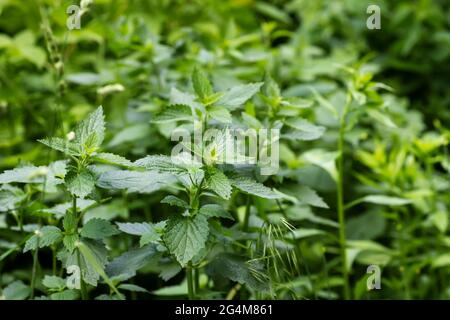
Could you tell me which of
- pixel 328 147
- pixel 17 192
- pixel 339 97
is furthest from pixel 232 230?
pixel 328 147

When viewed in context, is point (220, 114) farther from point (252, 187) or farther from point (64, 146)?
point (64, 146)

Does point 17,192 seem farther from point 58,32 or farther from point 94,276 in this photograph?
point 58,32

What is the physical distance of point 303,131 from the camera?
1.49m

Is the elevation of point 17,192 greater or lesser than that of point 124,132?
lesser

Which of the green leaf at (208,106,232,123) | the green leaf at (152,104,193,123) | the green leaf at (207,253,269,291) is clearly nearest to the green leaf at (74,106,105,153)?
the green leaf at (152,104,193,123)

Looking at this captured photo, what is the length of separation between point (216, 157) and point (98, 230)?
27 cm

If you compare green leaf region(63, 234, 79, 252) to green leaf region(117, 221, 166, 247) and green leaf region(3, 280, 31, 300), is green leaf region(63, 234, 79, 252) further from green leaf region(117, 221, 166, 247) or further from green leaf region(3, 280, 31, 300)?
green leaf region(3, 280, 31, 300)

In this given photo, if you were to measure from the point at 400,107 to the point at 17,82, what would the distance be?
4.71ft

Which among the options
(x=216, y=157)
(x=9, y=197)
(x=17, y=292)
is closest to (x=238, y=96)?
(x=216, y=157)

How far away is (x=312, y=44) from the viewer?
2.92 m

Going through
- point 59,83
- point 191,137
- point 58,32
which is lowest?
point 191,137

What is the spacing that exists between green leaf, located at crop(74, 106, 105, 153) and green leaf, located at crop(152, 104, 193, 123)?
0.41 feet

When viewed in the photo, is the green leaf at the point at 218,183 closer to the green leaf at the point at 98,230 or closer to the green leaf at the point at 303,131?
the green leaf at the point at 98,230

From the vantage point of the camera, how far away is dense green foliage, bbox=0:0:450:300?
1233mm
